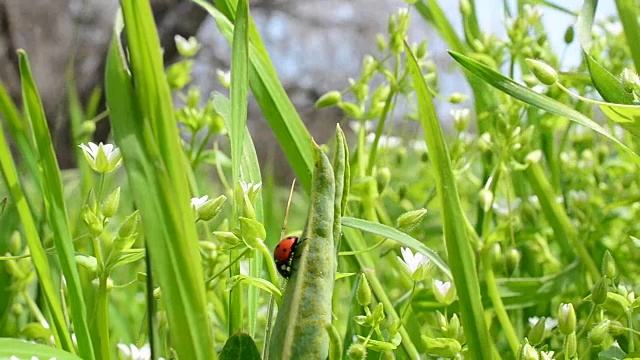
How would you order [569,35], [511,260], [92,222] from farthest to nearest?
[569,35] < [511,260] < [92,222]

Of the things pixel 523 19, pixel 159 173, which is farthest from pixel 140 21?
pixel 523 19

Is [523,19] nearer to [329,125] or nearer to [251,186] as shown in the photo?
[251,186]

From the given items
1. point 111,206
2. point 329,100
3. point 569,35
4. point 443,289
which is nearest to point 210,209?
point 111,206

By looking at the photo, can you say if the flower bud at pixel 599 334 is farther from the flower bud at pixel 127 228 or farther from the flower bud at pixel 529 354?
the flower bud at pixel 127 228

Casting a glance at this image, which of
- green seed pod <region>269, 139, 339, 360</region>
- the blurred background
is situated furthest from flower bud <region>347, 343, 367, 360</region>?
the blurred background

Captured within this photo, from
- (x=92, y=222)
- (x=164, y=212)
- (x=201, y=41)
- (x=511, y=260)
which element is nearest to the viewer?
(x=164, y=212)

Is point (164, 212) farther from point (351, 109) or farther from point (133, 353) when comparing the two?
point (351, 109)
